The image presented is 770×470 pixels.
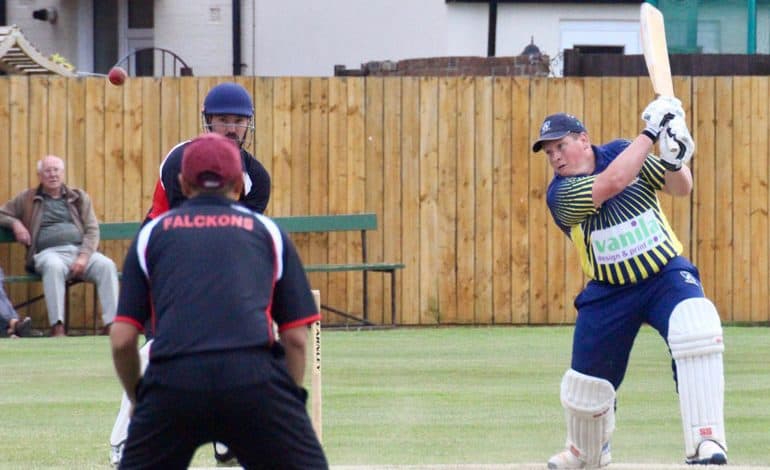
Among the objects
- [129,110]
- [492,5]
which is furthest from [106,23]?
[129,110]

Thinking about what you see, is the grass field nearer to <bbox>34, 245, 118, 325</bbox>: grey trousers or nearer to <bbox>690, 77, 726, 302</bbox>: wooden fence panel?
<bbox>34, 245, 118, 325</bbox>: grey trousers

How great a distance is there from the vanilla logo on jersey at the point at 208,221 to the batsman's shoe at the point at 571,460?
2971 millimetres

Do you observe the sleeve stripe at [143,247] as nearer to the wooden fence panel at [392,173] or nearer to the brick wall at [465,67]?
the wooden fence panel at [392,173]

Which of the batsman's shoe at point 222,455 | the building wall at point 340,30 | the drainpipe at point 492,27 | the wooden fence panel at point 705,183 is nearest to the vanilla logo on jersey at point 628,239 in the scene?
the batsman's shoe at point 222,455

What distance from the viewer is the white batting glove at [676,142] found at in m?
7.33

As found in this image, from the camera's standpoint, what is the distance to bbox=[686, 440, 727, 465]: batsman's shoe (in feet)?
23.2

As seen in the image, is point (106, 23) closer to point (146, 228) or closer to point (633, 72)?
point (633, 72)

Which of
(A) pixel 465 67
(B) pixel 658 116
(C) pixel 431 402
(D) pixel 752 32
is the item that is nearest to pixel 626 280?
(B) pixel 658 116

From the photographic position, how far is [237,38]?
23.2 meters

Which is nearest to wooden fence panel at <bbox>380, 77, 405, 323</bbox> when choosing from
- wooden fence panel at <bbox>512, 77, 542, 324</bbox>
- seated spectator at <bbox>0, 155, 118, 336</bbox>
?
wooden fence panel at <bbox>512, 77, 542, 324</bbox>

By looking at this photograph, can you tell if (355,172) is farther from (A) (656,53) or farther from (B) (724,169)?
(A) (656,53)

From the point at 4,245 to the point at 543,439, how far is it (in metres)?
8.83

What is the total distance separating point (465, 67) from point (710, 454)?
1167cm

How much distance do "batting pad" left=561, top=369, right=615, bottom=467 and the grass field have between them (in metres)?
0.44
